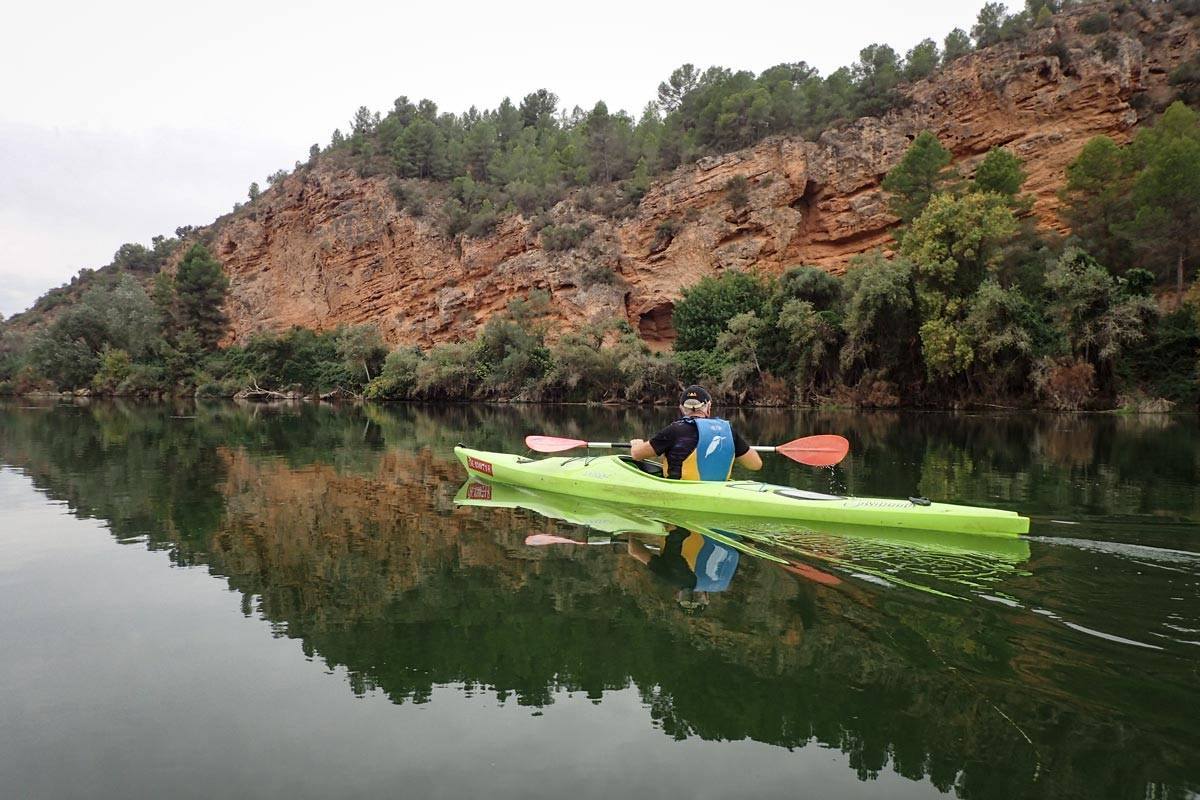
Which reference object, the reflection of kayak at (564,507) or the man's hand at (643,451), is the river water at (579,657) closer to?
the reflection of kayak at (564,507)

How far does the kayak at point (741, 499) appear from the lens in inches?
273

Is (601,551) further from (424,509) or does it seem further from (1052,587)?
(1052,587)

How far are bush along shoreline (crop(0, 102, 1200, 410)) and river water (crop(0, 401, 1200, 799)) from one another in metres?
20.3

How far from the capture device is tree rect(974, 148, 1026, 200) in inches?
1264

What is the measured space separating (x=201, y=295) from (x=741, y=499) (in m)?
57.4

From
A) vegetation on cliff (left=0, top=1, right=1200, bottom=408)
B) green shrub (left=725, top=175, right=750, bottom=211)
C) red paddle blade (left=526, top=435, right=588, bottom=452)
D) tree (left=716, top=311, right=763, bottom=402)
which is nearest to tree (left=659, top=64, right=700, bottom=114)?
vegetation on cliff (left=0, top=1, right=1200, bottom=408)

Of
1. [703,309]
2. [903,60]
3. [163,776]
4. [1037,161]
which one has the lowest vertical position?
[163,776]

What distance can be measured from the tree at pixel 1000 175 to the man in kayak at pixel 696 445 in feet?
96.7

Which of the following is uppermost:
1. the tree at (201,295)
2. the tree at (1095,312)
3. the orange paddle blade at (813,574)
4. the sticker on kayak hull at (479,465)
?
the tree at (201,295)

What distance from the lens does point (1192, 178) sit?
2608 centimetres

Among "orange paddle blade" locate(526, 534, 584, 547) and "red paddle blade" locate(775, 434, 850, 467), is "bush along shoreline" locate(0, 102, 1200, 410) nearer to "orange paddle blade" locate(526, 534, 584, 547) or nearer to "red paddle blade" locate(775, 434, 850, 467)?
"red paddle blade" locate(775, 434, 850, 467)

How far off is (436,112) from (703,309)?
44898 mm

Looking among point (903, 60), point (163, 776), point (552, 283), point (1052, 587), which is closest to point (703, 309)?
point (552, 283)

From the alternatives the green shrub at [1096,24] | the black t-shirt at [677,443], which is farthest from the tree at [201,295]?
the green shrub at [1096,24]
